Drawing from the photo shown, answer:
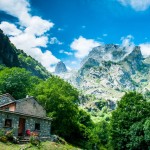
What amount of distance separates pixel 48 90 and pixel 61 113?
227 inches

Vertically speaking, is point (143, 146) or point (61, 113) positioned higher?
point (61, 113)

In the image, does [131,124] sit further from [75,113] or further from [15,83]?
[15,83]

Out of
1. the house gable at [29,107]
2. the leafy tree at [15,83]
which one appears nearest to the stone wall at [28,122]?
the house gable at [29,107]

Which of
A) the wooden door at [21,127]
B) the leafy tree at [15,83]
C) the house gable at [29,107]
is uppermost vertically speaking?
the leafy tree at [15,83]

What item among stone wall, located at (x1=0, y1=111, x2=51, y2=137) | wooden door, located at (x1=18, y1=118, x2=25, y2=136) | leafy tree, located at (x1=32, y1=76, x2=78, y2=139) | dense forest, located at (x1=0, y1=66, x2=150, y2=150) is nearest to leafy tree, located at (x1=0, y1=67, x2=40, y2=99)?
Answer: dense forest, located at (x1=0, y1=66, x2=150, y2=150)

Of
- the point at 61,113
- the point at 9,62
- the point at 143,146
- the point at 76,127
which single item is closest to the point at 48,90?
the point at 61,113

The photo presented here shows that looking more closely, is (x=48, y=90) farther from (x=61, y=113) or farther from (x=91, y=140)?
(x=91, y=140)

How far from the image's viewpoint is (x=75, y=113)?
63.4m

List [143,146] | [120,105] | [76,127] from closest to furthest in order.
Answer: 1. [143,146]
2. [120,105]
3. [76,127]

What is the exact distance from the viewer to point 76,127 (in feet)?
222

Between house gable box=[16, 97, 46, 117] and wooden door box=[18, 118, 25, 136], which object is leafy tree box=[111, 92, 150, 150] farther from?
wooden door box=[18, 118, 25, 136]

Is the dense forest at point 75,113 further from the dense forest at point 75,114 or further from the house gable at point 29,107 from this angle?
the house gable at point 29,107

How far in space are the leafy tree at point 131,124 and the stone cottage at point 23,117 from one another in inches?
547

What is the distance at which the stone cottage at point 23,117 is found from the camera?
42.3m
